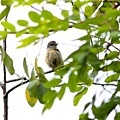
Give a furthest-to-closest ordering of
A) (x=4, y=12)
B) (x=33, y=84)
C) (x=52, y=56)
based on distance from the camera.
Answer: (x=52, y=56) < (x=4, y=12) < (x=33, y=84)

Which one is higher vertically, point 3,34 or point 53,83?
point 3,34

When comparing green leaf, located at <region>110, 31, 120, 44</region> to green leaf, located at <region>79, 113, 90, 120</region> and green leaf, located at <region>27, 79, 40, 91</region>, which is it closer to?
green leaf, located at <region>79, 113, 90, 120</region>

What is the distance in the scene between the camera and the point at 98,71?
131 cm

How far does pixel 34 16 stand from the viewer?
1.31 m

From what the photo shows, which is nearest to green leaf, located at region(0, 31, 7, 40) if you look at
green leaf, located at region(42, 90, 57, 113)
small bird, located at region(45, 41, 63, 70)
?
green leaf, located at region(42, 90, 57, 113)

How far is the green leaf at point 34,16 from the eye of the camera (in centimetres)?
130

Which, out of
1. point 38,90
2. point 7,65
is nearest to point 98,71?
point 38,90

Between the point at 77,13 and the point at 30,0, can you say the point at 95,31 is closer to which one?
the point at 77,13

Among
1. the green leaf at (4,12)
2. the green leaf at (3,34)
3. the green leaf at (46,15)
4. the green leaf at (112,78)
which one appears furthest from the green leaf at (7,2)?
the green leaf at (112,78)

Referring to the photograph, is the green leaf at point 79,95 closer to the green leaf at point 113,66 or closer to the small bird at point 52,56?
the green leaf at point 113,66

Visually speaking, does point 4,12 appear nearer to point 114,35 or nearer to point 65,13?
point 65,13

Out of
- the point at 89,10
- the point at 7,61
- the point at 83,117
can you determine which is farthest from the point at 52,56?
the point at 83,117

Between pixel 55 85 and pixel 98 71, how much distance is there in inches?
6.4

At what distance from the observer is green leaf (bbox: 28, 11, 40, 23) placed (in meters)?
1.30
